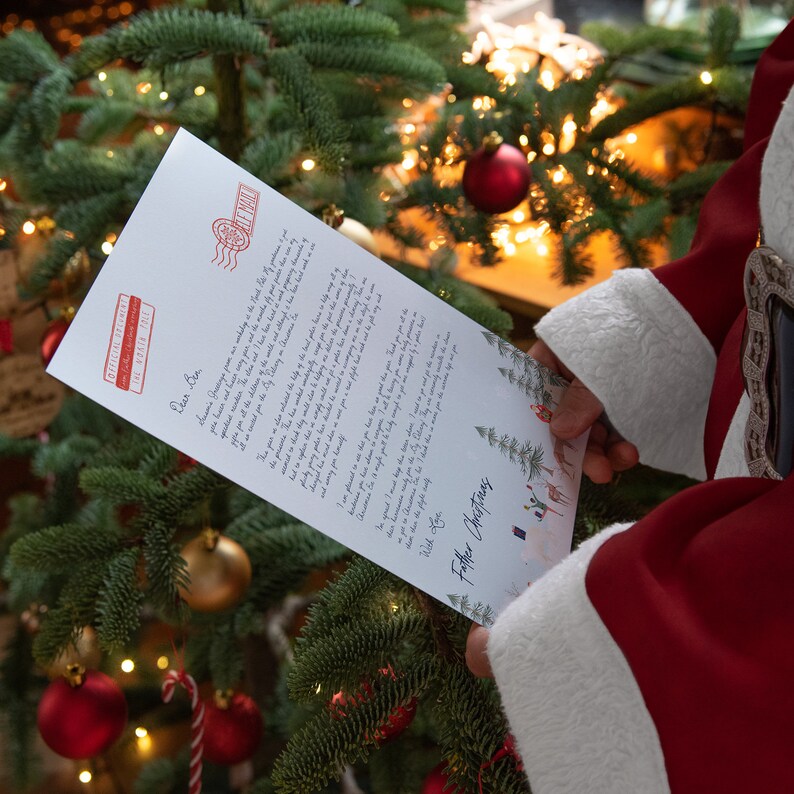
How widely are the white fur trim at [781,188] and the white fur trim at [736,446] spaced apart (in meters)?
0.10

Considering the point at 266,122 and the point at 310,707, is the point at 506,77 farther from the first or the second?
the point at 310,707

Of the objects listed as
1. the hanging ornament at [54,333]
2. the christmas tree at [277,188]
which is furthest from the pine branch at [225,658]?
the hanging ornament at [54,333]

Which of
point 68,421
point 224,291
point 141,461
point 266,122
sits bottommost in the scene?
point 68,421

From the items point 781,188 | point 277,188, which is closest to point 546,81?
point 277,188

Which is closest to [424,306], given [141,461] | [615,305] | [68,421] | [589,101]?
[615,305]

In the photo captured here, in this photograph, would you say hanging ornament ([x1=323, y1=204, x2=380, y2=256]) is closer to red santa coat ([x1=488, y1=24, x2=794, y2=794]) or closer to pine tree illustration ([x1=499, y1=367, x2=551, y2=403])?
pine tree illustration ([x1=499, y1=367, x2=551, y2=403])

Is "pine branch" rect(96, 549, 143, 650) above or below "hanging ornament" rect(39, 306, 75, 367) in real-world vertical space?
above

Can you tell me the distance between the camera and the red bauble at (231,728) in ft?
2.56

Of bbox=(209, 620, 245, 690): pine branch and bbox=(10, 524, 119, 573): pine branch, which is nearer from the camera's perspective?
bbox=(10, 524, 119, 573): pine branch

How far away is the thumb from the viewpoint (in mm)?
540

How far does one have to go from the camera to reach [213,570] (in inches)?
29.6

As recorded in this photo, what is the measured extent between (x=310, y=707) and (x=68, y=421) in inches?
18.8

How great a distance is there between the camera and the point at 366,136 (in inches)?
34.7

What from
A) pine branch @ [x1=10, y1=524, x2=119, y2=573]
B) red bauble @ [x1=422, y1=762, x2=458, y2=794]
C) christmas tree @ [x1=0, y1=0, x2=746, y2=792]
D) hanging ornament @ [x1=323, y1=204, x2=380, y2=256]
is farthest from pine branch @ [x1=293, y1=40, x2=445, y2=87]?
red bauble @ [x1=422, y1=762, x2=458, y2=794]
